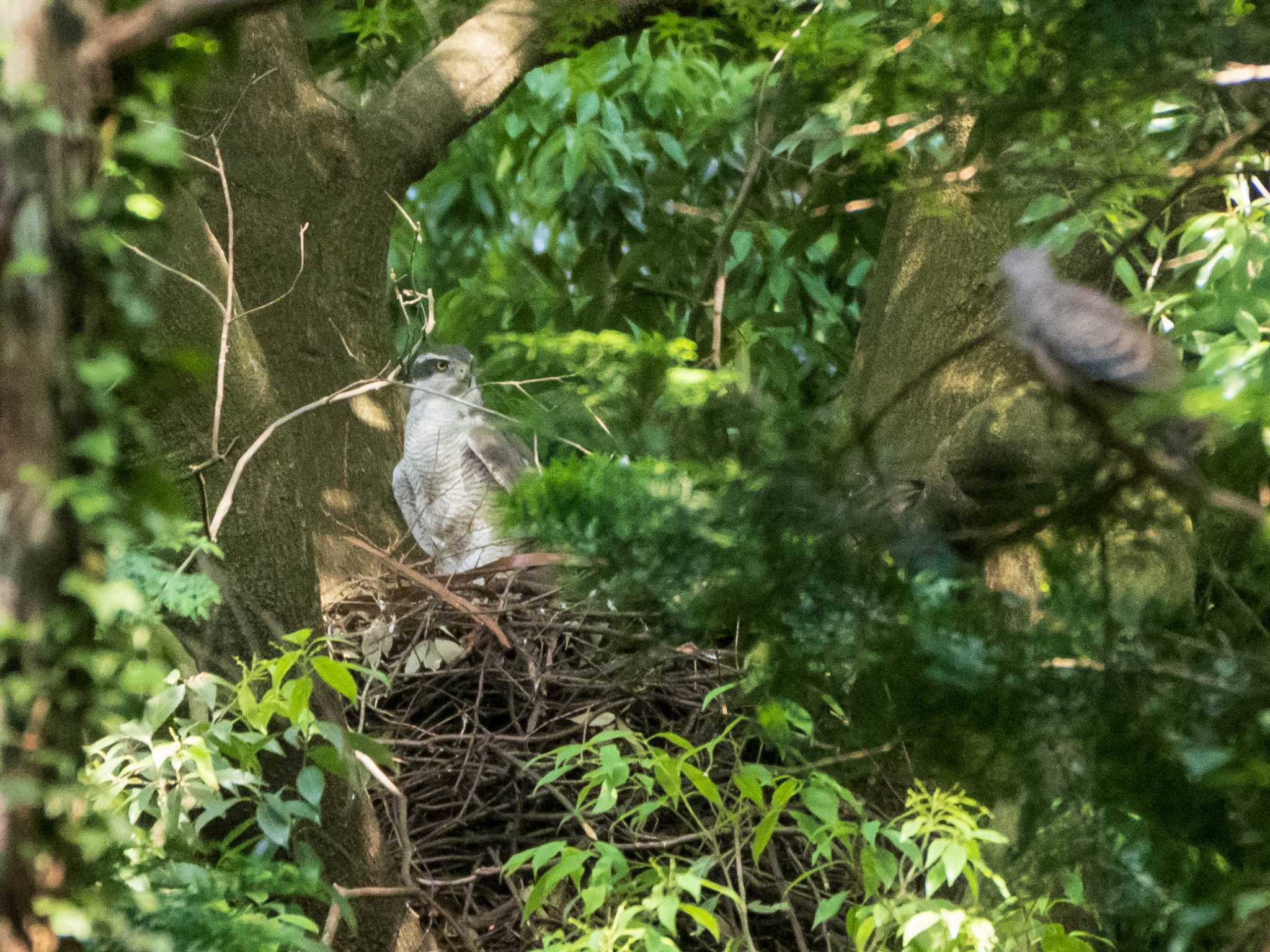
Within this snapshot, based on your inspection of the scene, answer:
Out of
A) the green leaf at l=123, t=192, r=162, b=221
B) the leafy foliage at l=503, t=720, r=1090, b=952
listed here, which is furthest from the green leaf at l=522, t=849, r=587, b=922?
the green leaf at l=123, t=192, r=162, b=221

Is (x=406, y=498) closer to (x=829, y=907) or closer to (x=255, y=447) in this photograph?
(x=255, y=447)

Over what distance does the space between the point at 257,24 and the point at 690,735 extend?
5.19 feet

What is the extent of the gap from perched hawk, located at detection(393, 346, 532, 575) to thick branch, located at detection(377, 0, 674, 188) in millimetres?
920

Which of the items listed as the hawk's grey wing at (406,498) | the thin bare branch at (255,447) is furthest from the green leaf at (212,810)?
the hawk's grey wing at (406,498)

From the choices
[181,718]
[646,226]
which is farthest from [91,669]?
[646,226]

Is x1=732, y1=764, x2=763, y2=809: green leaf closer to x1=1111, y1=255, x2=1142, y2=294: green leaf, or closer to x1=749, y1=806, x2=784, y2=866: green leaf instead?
x1=749, y1=806, x2=784, y2=866: green leaf

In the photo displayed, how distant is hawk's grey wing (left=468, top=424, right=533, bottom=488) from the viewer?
11.6ft

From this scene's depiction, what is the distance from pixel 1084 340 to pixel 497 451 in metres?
2.64

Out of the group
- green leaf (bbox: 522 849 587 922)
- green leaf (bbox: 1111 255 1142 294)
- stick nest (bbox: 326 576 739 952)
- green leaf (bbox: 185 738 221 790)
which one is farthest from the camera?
stick nest (bbox: 326 576 739 952)

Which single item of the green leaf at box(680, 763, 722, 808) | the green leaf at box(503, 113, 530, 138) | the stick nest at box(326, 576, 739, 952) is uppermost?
the green leaf at box(503, 113, 530, 138)

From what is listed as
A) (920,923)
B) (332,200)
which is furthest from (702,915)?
(332,200)

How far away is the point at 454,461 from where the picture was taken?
360 centimetres

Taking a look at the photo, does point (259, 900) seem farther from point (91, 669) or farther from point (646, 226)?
point (646, 226)

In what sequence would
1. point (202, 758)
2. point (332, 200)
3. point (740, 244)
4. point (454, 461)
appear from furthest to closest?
point (454, 461), point (740, 244), point (332, 200), point (202, 758)
